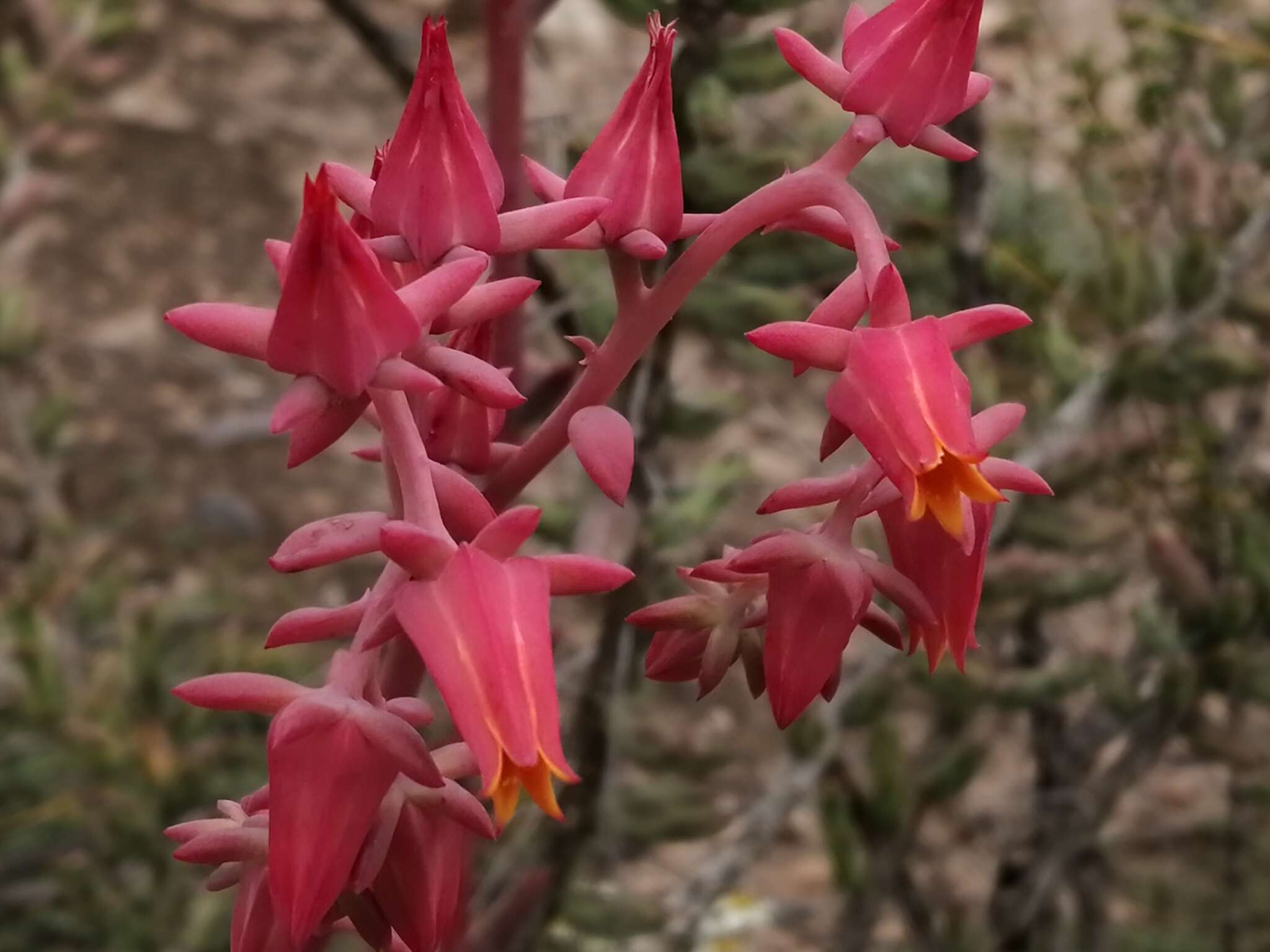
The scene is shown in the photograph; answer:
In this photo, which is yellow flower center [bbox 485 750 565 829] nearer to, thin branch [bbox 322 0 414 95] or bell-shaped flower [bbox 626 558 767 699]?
bell-shaped flower [bbox 626 558 767 699]

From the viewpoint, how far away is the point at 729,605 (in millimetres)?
481

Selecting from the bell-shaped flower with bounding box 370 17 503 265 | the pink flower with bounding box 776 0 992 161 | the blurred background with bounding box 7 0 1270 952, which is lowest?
the blurred background with bounding box 7 0 1270 952

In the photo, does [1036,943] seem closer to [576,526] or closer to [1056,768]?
[1056,768]

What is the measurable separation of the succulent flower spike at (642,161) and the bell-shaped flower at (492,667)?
0.39ft

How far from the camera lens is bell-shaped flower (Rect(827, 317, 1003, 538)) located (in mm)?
396

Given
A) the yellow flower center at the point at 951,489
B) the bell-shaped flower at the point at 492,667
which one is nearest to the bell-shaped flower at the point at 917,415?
the yellow flower center at the point at 951,489

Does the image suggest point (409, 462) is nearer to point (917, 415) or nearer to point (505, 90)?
point (917, 415)

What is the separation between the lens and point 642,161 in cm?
43

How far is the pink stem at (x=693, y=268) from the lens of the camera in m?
0.43

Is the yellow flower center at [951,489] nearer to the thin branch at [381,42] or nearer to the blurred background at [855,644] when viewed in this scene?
the blurred background at [855,644]

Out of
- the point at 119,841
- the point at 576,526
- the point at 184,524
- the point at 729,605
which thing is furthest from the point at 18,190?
the point at 729,605

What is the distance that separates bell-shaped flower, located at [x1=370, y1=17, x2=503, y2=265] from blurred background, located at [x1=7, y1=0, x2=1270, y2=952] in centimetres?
46

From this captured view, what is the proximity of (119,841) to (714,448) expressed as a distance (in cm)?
112

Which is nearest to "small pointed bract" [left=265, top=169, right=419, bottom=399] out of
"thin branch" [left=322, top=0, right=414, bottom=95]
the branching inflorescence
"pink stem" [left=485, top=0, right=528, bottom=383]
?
the branching inflorescence
